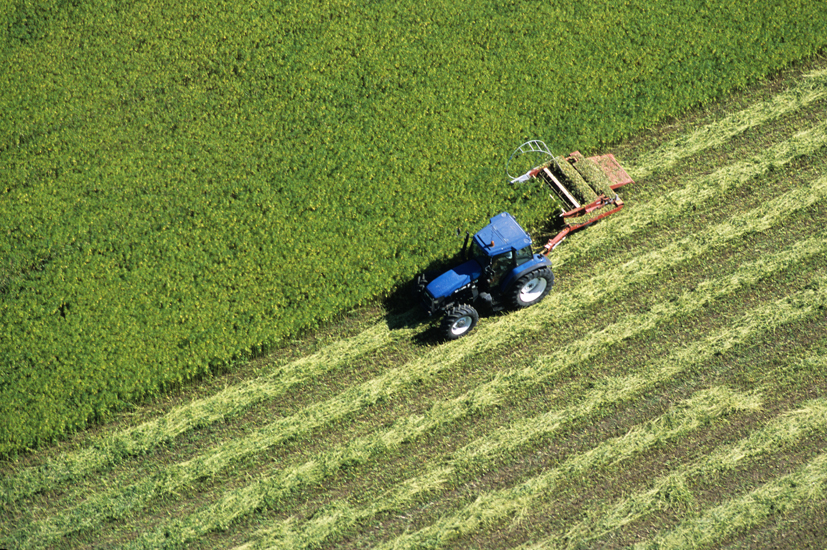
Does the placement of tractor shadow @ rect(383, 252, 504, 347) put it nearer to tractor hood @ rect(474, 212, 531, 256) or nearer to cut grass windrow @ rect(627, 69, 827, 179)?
tractor hood @ rect(474, 212, 531, 256)

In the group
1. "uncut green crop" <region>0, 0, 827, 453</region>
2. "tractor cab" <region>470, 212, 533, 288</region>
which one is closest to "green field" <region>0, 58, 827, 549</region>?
"uncut green crop" <region>0, 0, 827, 453</region>

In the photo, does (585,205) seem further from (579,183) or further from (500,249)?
(500,249)

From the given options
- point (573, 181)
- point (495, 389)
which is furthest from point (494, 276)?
point (573, 181)

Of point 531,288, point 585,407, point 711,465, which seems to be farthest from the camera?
point 531,288

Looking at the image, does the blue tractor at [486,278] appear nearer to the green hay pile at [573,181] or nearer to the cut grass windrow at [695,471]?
the green hay pile at [573,181]

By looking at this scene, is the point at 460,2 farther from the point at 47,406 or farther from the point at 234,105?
the point at 47,406

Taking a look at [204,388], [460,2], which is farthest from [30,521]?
[460,2]

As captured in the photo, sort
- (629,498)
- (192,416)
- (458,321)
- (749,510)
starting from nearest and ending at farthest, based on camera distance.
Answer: (749,510)
(629,498)
(192,416)
(458,321)
